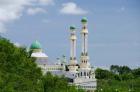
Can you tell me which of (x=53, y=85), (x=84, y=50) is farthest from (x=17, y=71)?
(x=84, y=50)

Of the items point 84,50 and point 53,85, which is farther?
point 84,50

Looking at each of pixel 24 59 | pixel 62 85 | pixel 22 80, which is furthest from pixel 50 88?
pixel 22 80

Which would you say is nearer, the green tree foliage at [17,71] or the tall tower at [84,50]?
the green tree foliage at [17,71]

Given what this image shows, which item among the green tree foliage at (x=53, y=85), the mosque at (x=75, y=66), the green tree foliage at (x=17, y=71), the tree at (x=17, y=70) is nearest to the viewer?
the green tree foliage at (x=17, y=71)

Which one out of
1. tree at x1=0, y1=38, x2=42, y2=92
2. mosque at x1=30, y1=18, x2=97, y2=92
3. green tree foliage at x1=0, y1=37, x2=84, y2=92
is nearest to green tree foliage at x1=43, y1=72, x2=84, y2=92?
green tree foliage at x1=0, y1=37, x2=84, y2=92

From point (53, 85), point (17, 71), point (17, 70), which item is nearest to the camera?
point (17, 71)

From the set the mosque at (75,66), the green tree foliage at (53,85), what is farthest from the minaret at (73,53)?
the green tree foliage at (53,85)

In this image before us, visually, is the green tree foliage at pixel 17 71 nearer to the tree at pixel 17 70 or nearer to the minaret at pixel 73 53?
the tree at pixel 17 70

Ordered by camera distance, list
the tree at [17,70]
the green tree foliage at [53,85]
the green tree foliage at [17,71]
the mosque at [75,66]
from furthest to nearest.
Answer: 1. the mosque at [75,66]
2. the green tree foliage at [53,85]
3. the tree at [17,70]
4. the green tree foliage at [17,71]

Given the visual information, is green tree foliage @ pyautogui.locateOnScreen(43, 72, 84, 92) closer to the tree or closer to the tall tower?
the tree

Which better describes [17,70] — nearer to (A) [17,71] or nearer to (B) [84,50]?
(A) [17,71]

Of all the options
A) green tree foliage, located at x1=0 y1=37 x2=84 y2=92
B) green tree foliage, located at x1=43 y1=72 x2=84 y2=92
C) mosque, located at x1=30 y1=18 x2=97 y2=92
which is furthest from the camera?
mosque, located at x1=30 y1=18 x2=97 y2=92

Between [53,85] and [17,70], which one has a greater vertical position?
[17,70]

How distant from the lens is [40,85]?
46.9 m
